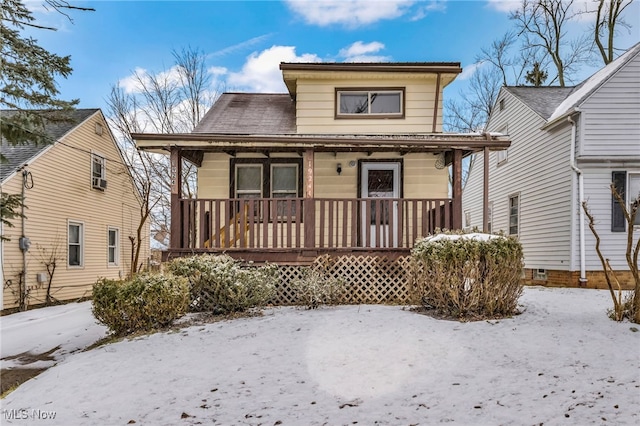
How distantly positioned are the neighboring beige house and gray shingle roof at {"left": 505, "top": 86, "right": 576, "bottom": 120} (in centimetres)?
1319

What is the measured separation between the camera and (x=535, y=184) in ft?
42.8

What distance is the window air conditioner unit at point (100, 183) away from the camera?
14578 mm

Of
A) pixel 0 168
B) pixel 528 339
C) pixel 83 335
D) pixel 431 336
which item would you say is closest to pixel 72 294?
pixel 0 168

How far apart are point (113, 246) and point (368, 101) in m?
11.1

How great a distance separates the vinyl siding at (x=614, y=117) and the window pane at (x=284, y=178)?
24.4 ft

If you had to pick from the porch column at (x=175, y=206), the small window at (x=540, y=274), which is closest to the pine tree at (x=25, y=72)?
the porch column at (x=175, y=206)

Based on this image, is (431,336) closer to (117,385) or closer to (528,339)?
(528,339)

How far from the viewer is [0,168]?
36.2 ft

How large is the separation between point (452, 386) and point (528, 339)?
177 centimetres

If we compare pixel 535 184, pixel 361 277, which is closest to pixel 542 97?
pixel 535 184

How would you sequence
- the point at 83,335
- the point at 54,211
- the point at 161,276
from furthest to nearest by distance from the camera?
the point at 54,211, the point at 83,335, the point at 161,276

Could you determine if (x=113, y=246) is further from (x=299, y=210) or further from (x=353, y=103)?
(x=353, y=103)

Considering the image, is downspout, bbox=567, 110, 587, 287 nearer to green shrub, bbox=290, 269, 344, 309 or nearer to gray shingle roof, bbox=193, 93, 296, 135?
Answer: green shrub, bbox=290, 269, 344, 309

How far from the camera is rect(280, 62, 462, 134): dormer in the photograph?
1051cm
